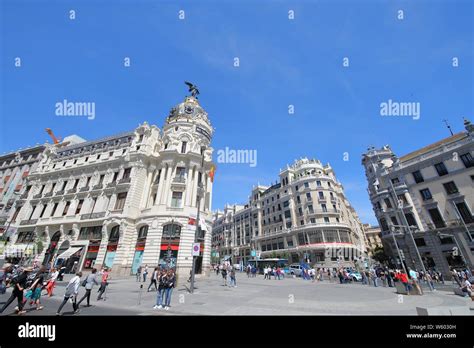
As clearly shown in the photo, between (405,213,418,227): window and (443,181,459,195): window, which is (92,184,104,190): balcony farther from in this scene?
(443,181,459,195): window

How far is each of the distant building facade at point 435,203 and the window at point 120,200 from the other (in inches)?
1354

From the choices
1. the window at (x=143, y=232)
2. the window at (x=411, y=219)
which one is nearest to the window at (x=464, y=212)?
the window at (x=411, y=219)

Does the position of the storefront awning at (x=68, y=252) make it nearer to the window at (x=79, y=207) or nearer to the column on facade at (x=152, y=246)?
the window at (x=79, y=207)

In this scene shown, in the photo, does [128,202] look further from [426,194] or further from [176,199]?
[426,194]

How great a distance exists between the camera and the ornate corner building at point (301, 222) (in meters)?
48.8

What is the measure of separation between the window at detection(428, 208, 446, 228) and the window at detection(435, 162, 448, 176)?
555cm

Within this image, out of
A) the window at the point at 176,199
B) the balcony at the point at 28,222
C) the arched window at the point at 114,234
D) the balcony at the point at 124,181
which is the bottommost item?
the arched window at the point at 114,234

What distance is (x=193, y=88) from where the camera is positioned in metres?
43.7

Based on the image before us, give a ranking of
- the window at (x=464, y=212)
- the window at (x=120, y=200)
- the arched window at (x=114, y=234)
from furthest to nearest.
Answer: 1. the window at (x=120, y=200)
2. the window at (x=464, y=212)
3. the arched window at (x=114, y=234)

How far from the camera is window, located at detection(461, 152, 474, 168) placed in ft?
97.5

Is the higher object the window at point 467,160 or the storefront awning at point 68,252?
the window at point 467,160
